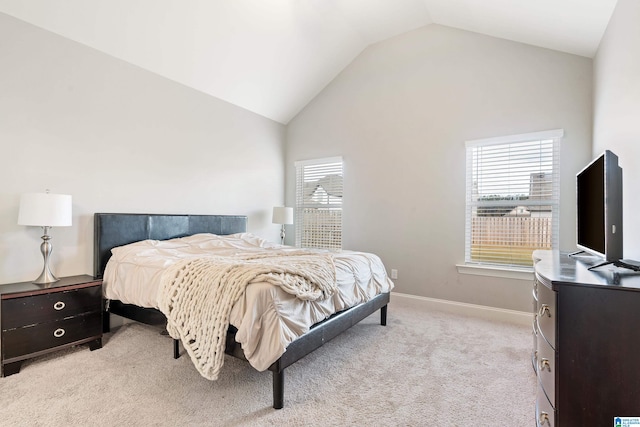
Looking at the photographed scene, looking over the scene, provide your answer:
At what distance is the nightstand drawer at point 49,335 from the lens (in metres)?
2.16

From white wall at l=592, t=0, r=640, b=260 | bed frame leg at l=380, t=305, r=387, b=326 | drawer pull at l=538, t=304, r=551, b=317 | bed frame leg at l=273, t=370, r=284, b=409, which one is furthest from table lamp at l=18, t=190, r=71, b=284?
white wall at l=592, t=0, r=640, b=260

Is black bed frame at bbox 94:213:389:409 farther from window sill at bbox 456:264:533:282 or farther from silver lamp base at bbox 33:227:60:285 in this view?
window sill at bbox 456:264:533:282

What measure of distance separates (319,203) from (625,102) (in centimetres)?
350

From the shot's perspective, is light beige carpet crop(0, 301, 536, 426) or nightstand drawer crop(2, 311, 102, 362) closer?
light beige carpet crop(0, 301, 536, 426)

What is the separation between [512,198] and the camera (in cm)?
345

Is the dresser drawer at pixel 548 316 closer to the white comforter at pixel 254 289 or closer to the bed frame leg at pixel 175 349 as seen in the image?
the white comforter at pixel 254 289

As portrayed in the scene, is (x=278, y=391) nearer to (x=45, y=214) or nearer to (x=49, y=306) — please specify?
(x=49, y=306)

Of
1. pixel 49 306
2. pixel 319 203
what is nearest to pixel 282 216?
pixel 319 203

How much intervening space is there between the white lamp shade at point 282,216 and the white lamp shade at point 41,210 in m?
2.55

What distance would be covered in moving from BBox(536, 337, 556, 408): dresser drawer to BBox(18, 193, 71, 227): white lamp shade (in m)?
3.20

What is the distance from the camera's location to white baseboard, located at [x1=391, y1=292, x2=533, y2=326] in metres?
3.32

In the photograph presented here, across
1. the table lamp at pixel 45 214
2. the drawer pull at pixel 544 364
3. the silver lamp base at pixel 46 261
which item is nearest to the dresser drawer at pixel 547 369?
the drawer pull at pixel 544 364

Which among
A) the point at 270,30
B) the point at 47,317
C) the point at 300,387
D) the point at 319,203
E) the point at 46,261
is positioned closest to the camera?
the point at 300,387

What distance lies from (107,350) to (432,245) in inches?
135
